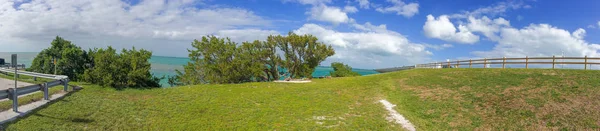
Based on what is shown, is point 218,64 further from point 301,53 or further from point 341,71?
point 341,71

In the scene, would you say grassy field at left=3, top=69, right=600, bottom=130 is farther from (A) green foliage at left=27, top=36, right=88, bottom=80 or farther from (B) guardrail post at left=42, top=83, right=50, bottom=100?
(A) green foliage at left=27, top=36, right=88, bottom=80

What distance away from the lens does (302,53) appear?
1293 inches

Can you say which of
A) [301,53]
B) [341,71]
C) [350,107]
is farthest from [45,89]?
[341,71]

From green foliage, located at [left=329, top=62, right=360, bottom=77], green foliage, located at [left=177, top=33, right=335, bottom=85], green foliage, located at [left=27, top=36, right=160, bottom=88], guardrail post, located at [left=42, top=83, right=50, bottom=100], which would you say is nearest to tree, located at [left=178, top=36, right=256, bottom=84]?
green foliage, located at [left=177, top=33, right=335, bottom=85]

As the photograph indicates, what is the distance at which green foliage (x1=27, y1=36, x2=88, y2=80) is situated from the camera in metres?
23.0

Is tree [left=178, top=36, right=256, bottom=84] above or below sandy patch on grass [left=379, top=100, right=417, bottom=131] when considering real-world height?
above

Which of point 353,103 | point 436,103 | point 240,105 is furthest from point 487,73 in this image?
point 240,105

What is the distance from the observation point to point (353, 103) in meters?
15.8

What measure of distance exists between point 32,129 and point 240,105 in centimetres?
744

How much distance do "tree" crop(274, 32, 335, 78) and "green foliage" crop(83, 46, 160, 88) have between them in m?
13.3

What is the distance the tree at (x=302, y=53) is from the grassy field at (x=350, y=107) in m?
13.7

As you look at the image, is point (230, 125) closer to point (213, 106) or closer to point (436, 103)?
point (213, 106)

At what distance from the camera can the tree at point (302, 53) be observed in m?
32.2

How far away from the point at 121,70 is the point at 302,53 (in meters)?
17.7
